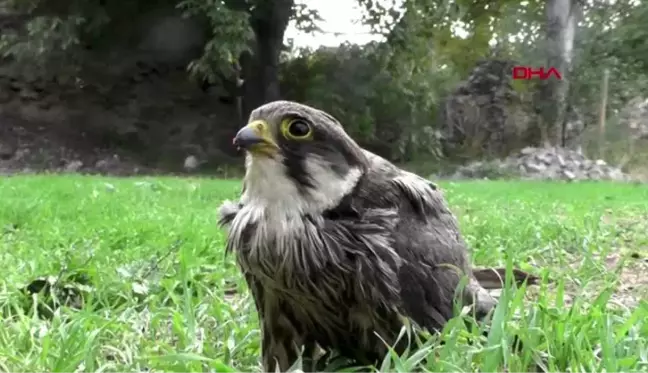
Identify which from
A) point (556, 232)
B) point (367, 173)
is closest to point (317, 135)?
point (367, 173)

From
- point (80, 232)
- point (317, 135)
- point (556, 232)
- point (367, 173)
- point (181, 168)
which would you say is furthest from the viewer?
point (181, 168)

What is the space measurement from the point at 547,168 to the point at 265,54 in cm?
562

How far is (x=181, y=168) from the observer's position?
47.1 feet

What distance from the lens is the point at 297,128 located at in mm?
1653

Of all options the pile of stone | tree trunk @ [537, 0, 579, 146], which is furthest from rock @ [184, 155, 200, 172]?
tree trunk @ [537, 0, 579, 146]

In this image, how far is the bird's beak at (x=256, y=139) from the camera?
1.57m

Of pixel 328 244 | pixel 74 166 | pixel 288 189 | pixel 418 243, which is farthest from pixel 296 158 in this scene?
pixel 74 166

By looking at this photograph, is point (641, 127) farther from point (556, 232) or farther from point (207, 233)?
point (207, 233)

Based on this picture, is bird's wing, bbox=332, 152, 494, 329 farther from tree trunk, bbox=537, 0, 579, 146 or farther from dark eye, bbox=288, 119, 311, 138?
tree trunk, bbox=537, 0, 579, 146

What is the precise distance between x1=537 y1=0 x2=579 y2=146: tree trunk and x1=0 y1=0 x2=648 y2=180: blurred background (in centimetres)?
3

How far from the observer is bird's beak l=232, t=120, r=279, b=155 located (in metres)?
1.57

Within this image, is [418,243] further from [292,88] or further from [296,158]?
[292,88]

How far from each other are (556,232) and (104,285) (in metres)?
2.78

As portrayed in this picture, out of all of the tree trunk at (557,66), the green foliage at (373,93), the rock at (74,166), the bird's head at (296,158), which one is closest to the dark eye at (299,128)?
the bird's head at (296,158)
